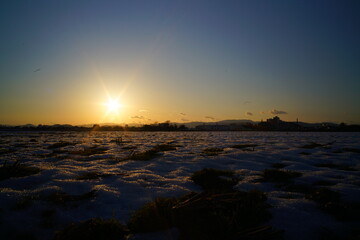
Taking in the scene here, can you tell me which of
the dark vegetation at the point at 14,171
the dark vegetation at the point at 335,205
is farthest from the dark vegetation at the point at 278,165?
the dark vegetation at the point at 14,171

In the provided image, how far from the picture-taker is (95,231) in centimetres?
350

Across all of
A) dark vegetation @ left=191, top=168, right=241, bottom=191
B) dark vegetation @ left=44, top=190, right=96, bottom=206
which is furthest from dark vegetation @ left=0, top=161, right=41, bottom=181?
dark vegetation @ left=191, top=168, right=241, bottom=191

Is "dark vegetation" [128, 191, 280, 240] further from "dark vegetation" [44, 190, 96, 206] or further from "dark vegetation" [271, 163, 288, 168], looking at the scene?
"dark vegetation" [271, 163, 288, 168]

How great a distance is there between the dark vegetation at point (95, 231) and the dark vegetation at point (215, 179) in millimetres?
3109

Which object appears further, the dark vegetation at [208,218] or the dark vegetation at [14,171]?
the dark vegetation at [14,171]

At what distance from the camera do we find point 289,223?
12.7 ft

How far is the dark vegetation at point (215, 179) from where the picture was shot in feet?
20.5

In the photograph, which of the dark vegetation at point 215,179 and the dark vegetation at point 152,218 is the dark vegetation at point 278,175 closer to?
the dark vegetation at point 215,179

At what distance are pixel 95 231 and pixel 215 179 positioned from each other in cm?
436

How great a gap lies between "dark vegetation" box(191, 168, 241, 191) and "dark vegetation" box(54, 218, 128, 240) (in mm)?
3109

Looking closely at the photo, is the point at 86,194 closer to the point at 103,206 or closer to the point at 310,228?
the point at 103,206

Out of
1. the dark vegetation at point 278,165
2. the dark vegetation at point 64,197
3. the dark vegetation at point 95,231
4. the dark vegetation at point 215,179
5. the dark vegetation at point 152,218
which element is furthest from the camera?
the dark vegetation at point 278,165

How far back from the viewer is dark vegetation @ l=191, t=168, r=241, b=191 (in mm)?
6262

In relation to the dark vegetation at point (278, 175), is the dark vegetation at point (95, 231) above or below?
below
